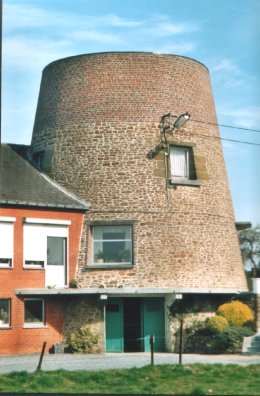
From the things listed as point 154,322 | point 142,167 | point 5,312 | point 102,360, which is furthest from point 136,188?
point 102,360

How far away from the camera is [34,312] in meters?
32.9

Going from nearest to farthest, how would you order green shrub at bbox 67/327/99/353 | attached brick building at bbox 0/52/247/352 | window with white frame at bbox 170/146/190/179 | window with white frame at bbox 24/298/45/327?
green shrub at bbox 67/327/99/353 → window with white frame at bbox 24/298/45/327 → attached brick building at bbox 0/52/247/352 → window with white frame at bbox 170/146/190/179

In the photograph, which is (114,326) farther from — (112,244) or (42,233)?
(42,233)

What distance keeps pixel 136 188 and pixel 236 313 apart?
6193 millimetres

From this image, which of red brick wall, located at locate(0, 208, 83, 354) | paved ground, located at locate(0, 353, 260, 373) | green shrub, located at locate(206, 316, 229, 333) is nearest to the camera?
paved ground, located at locate(0, 353, 260, 373)

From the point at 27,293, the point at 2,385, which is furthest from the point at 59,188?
the point at 2,385

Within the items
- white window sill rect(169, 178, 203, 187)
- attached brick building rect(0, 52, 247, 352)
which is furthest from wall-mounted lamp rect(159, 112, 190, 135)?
white window sill rect(169, 178, 203, 187)

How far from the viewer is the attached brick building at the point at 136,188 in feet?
112

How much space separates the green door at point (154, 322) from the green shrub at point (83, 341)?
2.18 m

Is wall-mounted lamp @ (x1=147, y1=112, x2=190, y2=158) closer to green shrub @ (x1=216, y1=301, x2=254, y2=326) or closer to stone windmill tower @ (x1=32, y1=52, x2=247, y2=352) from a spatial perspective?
stone windmill tower @ (x1=32, y1=52, x2=247, y2=352)

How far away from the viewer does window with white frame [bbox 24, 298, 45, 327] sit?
107 ft

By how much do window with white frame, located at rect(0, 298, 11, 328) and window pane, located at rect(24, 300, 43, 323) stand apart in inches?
26.7

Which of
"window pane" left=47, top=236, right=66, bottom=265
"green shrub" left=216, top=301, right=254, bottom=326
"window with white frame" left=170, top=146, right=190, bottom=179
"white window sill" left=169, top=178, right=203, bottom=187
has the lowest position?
"green shrub" left=216, top=301, right=254, bottom=326

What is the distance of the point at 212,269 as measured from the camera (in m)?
35.2
